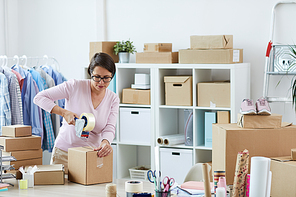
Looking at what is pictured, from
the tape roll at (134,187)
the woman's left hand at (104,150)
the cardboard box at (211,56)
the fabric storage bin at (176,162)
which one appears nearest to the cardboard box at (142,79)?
the cardboard box at (211,56)

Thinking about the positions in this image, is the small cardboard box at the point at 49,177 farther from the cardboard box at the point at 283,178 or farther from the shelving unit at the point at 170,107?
the shelving unit at the point at 170,107

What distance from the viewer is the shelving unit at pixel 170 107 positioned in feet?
12.2

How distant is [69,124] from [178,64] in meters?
1.49

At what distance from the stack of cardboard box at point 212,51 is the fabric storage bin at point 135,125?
2.23ft

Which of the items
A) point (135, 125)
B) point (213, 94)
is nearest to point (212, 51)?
point (213, 94)

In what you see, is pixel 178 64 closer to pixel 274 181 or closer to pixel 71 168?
pixel 71 168

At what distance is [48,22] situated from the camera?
200 inches

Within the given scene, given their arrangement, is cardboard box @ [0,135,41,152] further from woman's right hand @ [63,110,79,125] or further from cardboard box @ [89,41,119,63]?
cardboard box @ [89,41,119,63]

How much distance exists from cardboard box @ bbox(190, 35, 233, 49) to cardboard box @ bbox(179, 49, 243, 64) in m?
0.05

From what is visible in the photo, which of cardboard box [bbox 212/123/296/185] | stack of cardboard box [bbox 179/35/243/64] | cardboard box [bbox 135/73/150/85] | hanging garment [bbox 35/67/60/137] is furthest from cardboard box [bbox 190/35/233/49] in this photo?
cardboard box [bbox 212/123/296/185]

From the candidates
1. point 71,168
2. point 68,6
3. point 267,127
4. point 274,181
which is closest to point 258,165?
→ point 274,181

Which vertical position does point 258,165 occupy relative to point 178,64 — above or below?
below

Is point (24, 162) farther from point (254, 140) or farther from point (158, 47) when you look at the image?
point (158, 47)

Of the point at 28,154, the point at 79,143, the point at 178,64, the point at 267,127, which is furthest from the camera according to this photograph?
the point at 178,64
